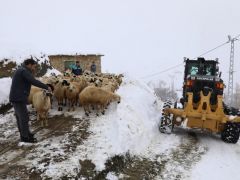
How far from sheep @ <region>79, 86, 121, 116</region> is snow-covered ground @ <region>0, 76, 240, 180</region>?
35 cm

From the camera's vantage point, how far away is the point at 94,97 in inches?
509

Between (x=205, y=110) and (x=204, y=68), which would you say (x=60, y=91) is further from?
(x=204, y=68)

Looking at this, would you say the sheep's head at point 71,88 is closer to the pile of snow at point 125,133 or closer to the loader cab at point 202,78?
the pile of snow at point 125,133

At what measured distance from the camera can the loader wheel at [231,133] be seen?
40.0 feet

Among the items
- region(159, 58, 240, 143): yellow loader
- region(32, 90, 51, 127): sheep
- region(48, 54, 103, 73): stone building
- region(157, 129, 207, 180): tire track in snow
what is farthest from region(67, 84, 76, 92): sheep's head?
region(48, 54, 103, 73): stone building

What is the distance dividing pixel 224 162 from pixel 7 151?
594 centimetres

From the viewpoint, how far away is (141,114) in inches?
530

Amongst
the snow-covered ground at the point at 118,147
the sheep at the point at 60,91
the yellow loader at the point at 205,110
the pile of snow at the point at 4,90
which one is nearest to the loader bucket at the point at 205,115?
the yellow loader at the point at 205,110

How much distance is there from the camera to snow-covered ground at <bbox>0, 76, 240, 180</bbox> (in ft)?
27.0

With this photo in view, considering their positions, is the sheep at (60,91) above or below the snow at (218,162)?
above

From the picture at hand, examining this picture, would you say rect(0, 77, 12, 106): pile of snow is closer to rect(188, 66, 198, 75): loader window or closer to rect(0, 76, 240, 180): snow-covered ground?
rect(0, 76, 240, 180): snow-covered ground

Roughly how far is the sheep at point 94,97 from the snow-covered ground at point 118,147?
355 millimetres

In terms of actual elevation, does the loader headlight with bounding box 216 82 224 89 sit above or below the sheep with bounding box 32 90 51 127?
above

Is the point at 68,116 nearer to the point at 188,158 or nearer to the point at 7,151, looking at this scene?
the point at 7,151
